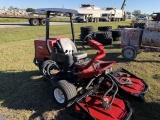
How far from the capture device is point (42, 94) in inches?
185

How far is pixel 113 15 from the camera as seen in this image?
38.8m

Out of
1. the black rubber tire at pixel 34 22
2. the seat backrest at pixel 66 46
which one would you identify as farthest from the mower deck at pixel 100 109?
the black rubber tire at pixel 34 22

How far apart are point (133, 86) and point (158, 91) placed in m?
0.87

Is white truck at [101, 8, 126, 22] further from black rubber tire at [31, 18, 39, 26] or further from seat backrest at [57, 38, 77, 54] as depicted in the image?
seat backrest at [57, 38, 77, 54]

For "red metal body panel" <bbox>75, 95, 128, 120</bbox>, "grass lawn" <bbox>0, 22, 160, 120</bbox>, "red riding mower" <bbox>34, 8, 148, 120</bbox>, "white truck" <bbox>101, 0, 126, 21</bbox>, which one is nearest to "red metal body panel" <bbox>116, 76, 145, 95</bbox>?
"red riding mower" <bbox>34, 8, 148, 120</bbox>

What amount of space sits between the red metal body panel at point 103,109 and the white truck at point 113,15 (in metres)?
33.3

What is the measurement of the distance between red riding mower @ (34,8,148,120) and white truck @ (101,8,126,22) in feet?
106

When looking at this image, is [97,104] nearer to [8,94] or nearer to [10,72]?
[8,94]

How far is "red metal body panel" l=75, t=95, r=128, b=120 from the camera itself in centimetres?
346

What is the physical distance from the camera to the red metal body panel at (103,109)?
3462 mm

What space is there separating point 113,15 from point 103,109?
3690 cm

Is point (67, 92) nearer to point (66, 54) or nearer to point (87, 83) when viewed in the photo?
point (87, 83)

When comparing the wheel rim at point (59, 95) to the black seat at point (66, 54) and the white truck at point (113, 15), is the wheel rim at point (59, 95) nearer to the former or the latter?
the black seat at point (66, 54)

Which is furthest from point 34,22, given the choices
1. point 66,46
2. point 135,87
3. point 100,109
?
point 100,109
